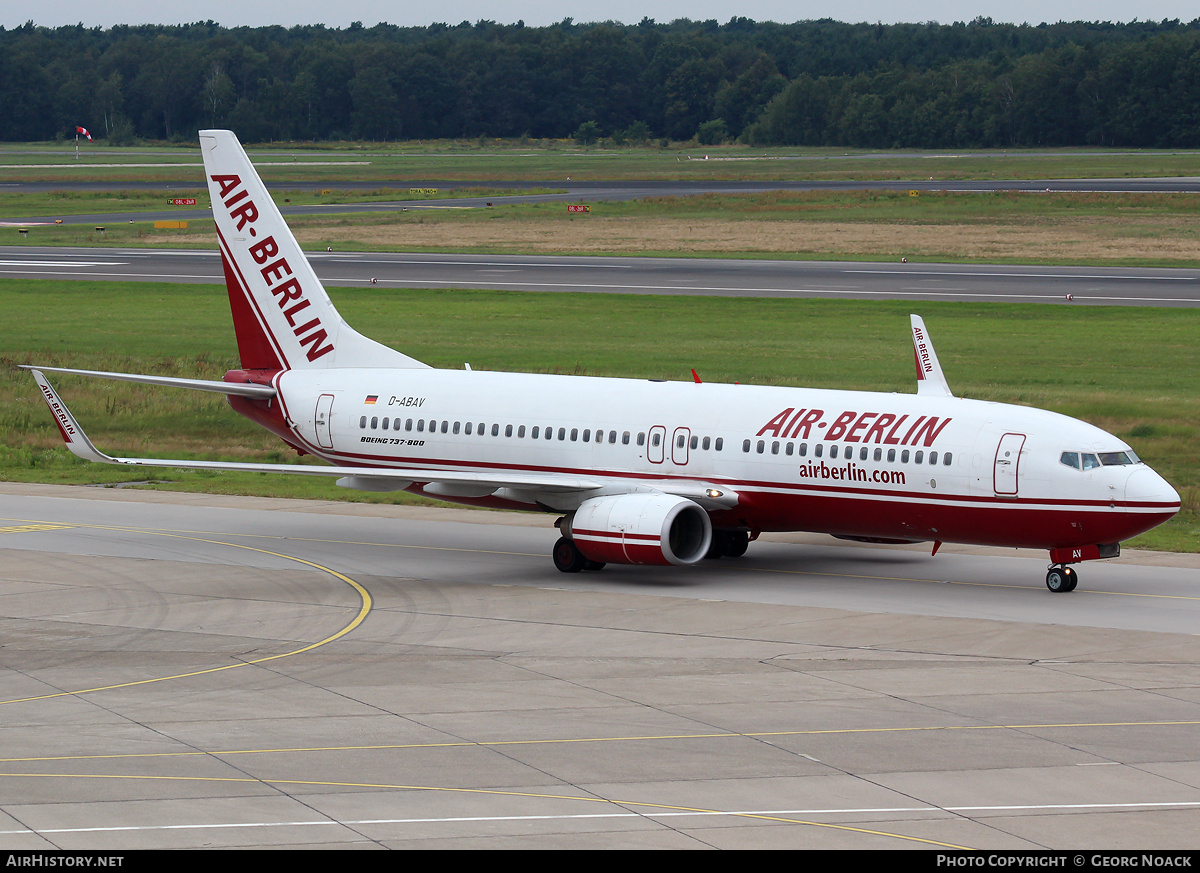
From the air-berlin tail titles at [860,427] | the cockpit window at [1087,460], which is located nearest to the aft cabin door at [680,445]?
the air-berlin tail titles at [860,427]

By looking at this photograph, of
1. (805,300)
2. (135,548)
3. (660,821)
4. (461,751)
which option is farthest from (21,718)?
(805,300)

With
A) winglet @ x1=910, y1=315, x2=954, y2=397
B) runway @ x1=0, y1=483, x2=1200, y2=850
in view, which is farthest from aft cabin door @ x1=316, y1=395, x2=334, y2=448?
winglet @ x1=910, y1=315, x2=954, y2=397

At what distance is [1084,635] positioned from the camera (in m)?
29.8

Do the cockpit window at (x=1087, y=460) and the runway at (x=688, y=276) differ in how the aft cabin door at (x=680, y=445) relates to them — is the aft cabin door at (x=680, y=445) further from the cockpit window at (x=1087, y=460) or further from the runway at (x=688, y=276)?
the runway at (x=688, y=276)

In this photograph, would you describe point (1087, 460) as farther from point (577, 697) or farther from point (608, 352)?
point (608, 352)

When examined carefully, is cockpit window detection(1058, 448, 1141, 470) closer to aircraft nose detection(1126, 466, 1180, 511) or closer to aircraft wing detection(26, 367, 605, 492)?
aircraft nose detection(1126, 466, 1180, 511)

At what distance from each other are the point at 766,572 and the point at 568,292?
54319 millimetres

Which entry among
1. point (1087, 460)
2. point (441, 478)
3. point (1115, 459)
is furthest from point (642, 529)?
point (1115, 459)

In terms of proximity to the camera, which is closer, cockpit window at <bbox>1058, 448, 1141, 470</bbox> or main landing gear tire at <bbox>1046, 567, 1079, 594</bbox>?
cockpit window at <bbox>1058, 448, 1141, 470</bbox>

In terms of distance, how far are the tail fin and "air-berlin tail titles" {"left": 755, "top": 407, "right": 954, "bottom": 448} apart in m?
11.4

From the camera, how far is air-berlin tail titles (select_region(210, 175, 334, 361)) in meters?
42.4

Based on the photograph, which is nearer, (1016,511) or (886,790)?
(886,790)

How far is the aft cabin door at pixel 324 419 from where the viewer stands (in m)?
41.0

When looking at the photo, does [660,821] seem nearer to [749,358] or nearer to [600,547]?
[600,547]
